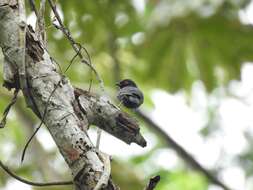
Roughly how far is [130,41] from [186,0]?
33cm

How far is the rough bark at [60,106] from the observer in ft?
3.00

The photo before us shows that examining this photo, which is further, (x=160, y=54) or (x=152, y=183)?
(x=160, y=54)

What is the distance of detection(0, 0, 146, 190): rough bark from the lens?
913 millimetres

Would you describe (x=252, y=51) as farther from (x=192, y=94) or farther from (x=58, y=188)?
(x=58, y=188)

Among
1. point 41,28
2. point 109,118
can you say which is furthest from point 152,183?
point 41,28

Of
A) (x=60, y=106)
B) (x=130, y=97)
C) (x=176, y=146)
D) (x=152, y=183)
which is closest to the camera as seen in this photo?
(x=152, y=183)

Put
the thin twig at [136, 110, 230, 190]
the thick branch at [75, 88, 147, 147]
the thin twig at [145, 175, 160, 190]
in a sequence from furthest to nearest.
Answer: the thin twig at [136, 110, 230, 190] → the thick branch at [75, 88, 147, 147] → the thin twig at [145, 175, 160, 190]

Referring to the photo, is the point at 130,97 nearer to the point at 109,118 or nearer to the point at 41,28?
the point at 109,118

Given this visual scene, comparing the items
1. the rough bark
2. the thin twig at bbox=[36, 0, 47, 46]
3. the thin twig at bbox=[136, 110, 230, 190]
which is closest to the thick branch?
the rough bark

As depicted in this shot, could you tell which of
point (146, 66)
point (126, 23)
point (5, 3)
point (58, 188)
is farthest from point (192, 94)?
point (5, 3)

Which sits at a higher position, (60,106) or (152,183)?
(60,106)

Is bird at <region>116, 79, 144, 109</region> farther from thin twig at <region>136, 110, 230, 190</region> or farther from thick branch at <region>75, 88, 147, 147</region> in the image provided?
thin twig at <region>136, 110, 230, 190</region>

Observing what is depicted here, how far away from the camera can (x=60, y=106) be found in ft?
3.13

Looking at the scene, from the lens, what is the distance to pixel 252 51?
8.19ft
